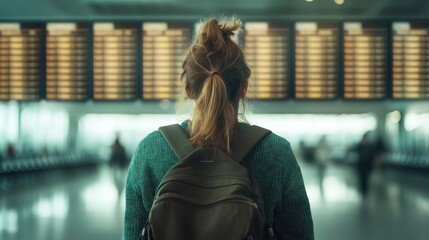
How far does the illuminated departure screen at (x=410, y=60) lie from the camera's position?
5703 mm

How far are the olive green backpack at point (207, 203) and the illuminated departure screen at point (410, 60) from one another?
4378mm

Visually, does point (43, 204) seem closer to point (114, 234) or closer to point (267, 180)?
point (114, 234)

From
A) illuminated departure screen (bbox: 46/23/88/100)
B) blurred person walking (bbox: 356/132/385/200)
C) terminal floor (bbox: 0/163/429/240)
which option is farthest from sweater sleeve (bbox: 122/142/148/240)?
blurred person walking (bbox: 356/132/385/200)

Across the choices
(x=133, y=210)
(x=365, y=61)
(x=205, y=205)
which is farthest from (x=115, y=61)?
(x=205, y=205)

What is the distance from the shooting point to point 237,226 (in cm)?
153

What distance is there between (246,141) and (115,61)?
462 centimetres

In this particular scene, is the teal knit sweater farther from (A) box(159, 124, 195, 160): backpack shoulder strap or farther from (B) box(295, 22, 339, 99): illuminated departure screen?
(B) box(295, 22, 339, 99): illuminated departure screen

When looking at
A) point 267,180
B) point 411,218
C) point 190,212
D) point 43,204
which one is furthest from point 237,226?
point 43,204

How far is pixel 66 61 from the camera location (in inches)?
230

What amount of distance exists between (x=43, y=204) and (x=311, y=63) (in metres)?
7.48

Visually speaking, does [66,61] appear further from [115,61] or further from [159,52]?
[159,52]

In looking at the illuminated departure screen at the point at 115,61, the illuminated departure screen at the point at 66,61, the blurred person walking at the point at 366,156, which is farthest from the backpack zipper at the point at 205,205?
the blurred person walking at the point at 366,156

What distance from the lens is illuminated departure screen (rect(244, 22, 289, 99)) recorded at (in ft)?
20.3

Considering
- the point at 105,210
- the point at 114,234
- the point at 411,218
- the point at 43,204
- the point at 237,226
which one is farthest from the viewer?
the point at 43,204
